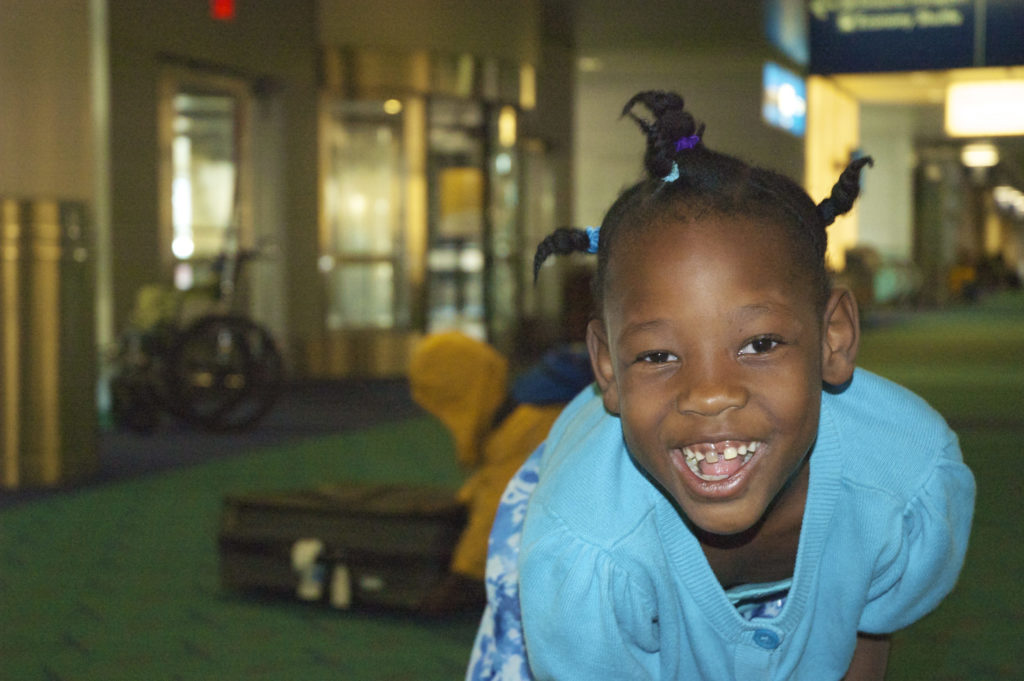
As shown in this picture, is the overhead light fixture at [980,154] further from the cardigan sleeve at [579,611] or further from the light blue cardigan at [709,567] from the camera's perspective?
the cardigan sleeve at [579,611]

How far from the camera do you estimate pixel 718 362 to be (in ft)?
4.71

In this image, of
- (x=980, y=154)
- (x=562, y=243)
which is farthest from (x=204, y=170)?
(x=980, y=154)

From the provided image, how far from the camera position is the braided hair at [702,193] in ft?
4.85

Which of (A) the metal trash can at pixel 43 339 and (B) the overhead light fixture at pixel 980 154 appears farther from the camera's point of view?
(B) the overhead light fixture at pixel 980 154

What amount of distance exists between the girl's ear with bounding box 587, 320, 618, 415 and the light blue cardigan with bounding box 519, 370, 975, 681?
6cm

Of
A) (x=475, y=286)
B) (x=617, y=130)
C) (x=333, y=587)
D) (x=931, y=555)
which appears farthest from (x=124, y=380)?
(x=617, y=130)

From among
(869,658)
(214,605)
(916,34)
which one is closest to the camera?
(869,658)

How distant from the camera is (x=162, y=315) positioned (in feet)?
24.6

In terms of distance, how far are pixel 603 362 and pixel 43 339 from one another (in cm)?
448

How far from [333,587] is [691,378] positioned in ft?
7.77

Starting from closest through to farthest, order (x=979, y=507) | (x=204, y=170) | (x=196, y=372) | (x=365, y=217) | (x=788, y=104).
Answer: (x=979, y=507), (x=196, y=372), (x=204, y=170), (x=365, y=217), (x=788, y=104)

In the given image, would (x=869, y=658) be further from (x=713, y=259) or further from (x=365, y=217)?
(x=365, y=217)

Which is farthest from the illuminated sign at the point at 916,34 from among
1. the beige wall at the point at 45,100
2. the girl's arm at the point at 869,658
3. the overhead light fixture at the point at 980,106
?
the girl's arm at the point at 869,658

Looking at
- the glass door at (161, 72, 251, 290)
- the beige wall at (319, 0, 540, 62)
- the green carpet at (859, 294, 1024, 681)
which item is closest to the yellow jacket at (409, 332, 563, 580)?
the green carpet at (859, 294, 1024, 681)
